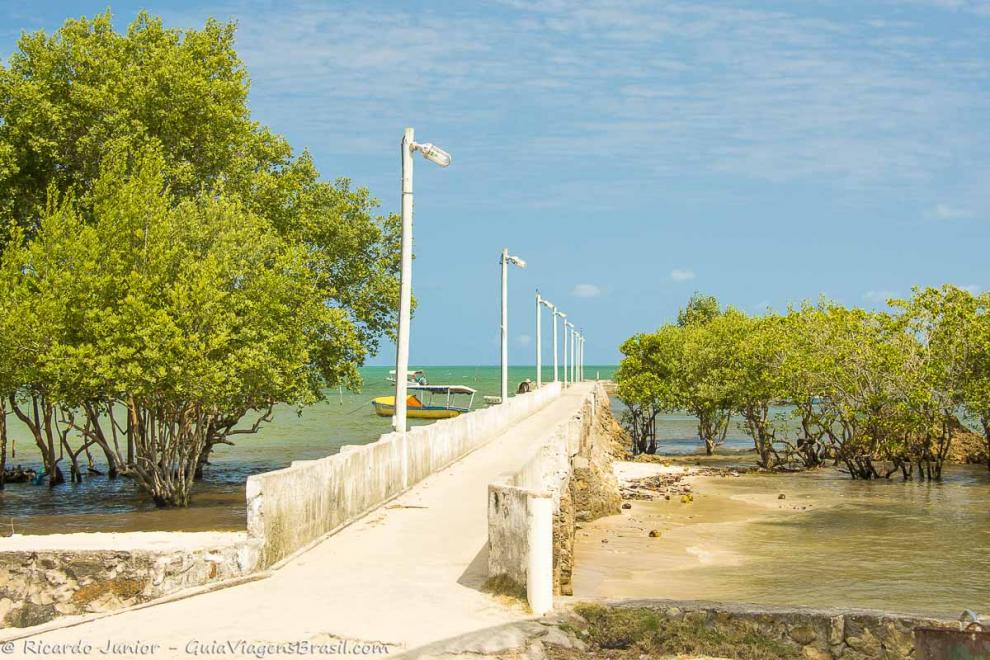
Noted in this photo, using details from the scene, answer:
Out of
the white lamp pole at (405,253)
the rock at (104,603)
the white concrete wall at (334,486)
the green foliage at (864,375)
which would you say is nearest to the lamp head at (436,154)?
the white lamp pole at (405,253)

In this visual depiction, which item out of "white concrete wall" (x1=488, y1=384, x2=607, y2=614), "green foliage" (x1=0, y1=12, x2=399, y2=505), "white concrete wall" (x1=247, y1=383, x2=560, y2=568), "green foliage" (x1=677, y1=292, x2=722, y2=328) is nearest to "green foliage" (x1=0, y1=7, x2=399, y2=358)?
"green foliage" (x1=0, y1=12, x2=399, y2=505)

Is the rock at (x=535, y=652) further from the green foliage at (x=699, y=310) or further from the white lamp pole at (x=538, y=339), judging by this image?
the green foliage at (x=699, y=310)

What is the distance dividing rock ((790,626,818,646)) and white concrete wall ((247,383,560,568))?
5.28 m

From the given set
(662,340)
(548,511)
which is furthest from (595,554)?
(662,340)

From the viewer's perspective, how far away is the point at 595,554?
2033 cm

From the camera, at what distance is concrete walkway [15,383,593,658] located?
27.1ft

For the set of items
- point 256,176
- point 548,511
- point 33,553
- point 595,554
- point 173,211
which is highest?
point 256,176

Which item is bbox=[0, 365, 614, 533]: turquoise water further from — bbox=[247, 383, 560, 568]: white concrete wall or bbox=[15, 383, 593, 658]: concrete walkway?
bbox=[15, 383, 593, 658]: concrete walkway

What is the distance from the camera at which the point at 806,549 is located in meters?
22.0

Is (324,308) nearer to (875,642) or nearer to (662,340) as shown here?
(875,642)

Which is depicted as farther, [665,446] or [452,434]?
[665,446]

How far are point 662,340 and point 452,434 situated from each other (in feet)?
101

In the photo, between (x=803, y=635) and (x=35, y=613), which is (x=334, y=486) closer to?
(x=35, y=613)

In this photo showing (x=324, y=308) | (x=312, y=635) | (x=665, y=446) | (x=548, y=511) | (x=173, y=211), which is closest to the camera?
(x=312, y=635)
